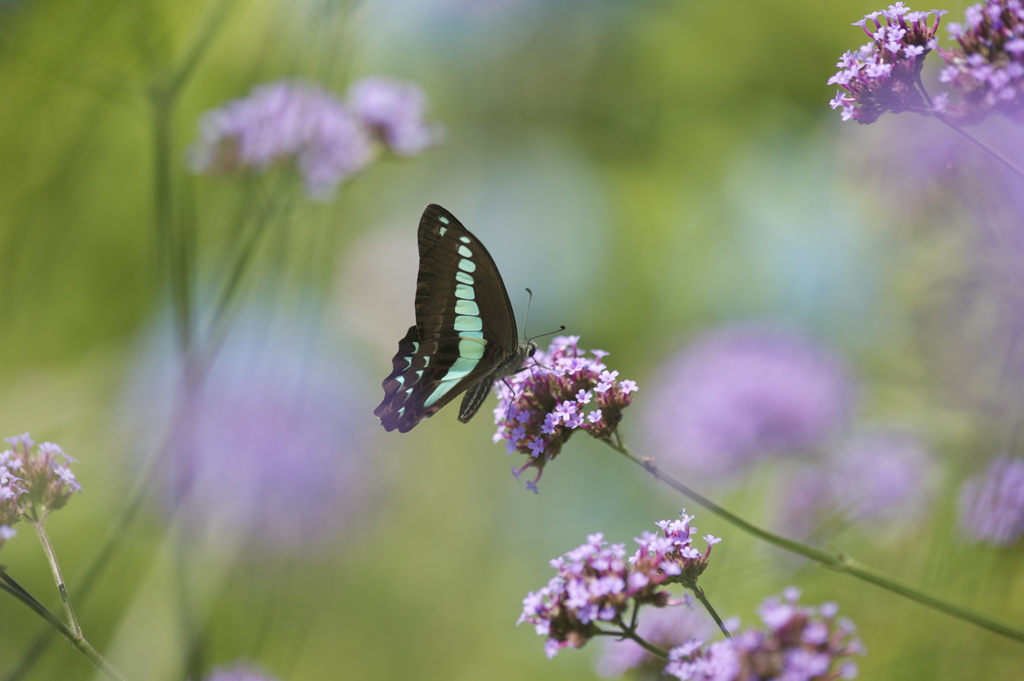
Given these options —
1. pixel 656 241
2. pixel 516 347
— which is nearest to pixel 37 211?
pixel 516 347

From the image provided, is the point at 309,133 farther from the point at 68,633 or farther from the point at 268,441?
the point at 68,633

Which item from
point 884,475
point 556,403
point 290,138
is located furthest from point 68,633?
point 884,475

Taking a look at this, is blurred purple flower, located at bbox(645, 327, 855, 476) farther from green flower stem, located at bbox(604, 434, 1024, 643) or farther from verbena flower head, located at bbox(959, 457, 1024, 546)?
green flower stem, located at bbox(604, 434, 1024, 643)

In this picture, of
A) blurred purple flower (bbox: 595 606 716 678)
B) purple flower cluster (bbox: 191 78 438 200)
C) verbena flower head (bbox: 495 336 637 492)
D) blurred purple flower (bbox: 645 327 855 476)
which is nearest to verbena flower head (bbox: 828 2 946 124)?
verbena flower head (bbox: 495 336 637 492)

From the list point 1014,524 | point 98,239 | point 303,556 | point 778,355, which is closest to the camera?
point 1014,524

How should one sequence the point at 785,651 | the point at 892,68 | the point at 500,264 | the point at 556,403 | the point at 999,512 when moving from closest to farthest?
the point at 785,651
the point at 892,68
the point at 556,403
the point at 999,512
the point at 500,264

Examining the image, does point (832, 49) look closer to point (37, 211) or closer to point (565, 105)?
point (565, 105)
